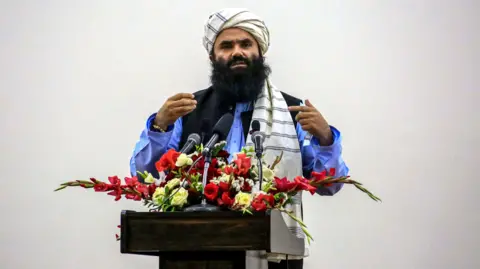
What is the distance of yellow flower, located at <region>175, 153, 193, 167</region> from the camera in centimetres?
255

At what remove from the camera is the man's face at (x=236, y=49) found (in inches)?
138

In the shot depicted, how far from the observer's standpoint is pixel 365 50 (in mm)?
4492

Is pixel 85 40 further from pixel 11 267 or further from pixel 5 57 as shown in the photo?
pixel 11 267

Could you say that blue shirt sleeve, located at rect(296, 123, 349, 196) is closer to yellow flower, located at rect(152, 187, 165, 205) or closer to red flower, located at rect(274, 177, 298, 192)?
red flower, located at rect(274, 177, 298, 192)

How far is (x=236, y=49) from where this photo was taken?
11.6ft

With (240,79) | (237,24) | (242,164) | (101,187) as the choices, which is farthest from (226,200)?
(237,24)

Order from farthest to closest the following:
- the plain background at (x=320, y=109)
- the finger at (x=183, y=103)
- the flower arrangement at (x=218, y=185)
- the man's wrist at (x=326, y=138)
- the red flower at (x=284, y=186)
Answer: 1. the plain background at (x=320, y=109)
2. the man's wrist at (x=326, y=138)
3. the finger at (x=183, y=103)
4. the red flower at (x=284, y=186)
5. the flower arrangement at (x=218, y=185)

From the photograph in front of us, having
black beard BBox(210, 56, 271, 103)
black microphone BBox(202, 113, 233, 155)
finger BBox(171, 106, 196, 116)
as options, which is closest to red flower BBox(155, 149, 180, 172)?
black microphone BBox(202, 113, 233, 155)

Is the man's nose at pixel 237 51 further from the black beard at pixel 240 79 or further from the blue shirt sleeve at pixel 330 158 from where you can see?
the blue shirt sleeve at pixel 330 158

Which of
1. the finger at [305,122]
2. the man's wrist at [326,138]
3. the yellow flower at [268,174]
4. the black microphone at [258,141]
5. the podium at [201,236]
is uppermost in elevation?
the finger at [305,122]

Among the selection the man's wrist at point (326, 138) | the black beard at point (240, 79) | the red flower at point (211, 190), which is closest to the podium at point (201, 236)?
the red flower at point (211, 190)

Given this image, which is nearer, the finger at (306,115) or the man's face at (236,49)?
the finger at (306,115)

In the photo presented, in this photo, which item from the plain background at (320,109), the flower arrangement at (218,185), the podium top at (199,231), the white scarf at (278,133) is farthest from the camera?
the plain background at (320,109)

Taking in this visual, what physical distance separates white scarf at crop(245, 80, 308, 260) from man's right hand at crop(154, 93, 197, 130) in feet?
1.42
